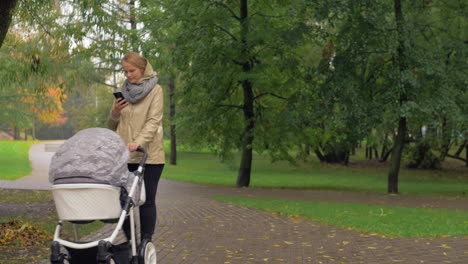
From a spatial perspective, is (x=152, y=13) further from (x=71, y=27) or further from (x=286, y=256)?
(x=286, y=256)

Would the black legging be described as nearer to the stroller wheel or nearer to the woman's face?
the stroller wheel

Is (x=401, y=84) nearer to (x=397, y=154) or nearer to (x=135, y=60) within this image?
(x=397, y=154)

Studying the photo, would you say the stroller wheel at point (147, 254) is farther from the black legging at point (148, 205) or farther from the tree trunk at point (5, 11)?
the tree trunk at point (5, 11)

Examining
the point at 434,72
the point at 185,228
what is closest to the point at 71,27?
the point at 185,228

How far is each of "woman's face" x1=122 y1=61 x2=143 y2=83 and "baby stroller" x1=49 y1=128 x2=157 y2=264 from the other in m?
0.87

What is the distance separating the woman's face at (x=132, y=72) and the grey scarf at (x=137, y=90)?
0.06 m

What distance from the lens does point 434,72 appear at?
57.4 ft

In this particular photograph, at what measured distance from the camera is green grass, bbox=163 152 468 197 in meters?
23.9

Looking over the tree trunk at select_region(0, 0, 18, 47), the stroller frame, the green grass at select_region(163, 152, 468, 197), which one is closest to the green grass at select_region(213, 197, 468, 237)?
the stroller frame

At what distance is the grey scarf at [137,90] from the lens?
5.50 m

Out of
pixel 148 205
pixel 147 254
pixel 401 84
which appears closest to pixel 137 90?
pixel 148 205

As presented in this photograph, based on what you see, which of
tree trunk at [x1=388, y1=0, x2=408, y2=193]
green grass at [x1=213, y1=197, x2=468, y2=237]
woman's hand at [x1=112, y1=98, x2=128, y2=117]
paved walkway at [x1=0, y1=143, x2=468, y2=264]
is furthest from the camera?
tree trunk at [x1=388, y1=0, x2=408, y2=193]

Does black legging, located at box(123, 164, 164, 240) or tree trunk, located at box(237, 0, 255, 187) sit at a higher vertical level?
tree trunk, located at box(237, 0, 255, 187)

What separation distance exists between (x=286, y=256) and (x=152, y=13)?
14.4 metres
